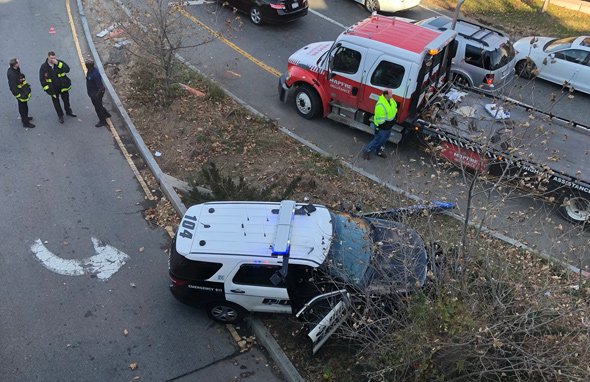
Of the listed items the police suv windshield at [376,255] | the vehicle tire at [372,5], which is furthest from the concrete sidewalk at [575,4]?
the police suv windshield at [376,255]

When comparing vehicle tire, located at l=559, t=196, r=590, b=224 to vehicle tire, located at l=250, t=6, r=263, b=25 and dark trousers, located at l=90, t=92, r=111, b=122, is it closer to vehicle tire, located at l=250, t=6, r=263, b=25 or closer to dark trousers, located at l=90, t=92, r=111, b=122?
dark trousers, located at l=90, t=92, r=111, b=122

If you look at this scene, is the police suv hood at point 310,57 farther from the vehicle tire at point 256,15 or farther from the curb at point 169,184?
the vehicle tire at point 256,15

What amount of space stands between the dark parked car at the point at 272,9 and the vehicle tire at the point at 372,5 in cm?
256

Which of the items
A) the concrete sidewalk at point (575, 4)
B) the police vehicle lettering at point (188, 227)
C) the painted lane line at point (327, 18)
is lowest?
the painted lane line at point (327, 18)

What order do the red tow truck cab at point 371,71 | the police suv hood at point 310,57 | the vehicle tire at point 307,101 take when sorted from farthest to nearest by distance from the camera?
the vehicle tire at point 307,101 → the police suv hood at point 310,57 → the red tow truck cab at point 371,71

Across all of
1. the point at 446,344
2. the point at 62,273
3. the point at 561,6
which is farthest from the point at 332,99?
the point at 561,6

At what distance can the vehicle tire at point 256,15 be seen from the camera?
701 inches

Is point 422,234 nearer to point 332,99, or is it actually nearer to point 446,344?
point 446,344

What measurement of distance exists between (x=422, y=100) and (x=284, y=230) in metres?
6.00

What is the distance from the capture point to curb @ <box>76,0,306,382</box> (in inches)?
307

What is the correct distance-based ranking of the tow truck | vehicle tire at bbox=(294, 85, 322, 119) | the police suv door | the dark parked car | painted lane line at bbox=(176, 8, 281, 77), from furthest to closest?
the dark parked car, painted lane line at bbox=(176, 8, 281, 77), vehicle tire at bbox=(294, 85, 322, 119), the tow truck, the police suv door

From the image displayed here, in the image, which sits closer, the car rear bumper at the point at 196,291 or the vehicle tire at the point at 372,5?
the car rear bumper at the point at 196,291

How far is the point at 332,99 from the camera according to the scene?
12992 millimetres

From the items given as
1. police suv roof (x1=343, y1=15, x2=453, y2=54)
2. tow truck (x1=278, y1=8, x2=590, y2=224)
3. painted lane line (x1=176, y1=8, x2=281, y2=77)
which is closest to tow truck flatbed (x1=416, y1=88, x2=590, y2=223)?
tow truck (x1=278, y1=8, x2=590, y2=224)
